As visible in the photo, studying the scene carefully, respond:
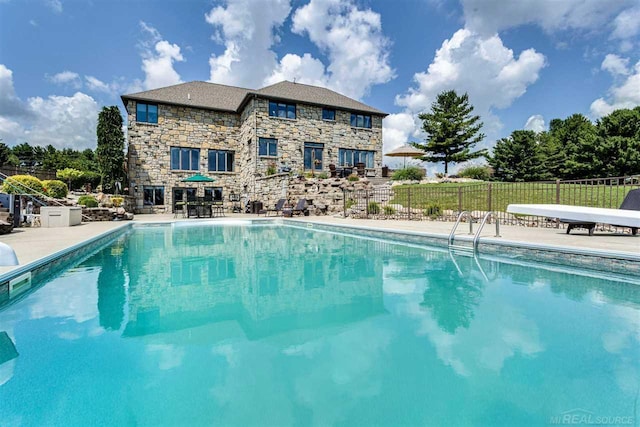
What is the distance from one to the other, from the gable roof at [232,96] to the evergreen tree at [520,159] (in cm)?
1522

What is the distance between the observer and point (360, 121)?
25.0 metres

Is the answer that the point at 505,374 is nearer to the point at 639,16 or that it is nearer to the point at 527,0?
the point at 527,0

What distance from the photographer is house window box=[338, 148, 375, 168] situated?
79.2ft

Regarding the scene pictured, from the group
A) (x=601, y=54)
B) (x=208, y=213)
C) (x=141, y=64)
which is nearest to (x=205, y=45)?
(x=141, y=64)

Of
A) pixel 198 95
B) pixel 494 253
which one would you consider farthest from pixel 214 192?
pixel 494 253

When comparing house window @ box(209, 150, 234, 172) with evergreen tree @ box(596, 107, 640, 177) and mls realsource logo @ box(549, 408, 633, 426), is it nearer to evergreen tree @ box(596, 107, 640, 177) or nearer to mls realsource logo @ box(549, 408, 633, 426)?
mls realsource logo @ box(549, 408, 633, 426)

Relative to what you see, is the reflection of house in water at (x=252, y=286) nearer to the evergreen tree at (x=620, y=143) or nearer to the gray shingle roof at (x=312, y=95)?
the gray shingle roof at (x=312, y=95)

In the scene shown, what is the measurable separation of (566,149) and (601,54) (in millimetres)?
14193

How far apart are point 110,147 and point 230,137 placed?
7516 millimetres

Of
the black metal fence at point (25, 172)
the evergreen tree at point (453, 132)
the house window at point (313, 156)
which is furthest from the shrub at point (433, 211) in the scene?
the black metal fence at point (25, 172)

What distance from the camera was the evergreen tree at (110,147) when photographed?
18281mm

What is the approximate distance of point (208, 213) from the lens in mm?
16406

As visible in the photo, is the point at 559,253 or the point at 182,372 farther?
the point at 559,253

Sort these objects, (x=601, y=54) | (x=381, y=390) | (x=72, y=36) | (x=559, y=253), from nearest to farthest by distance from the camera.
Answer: (x=381, y=390), (x=559, y=253), (x=72, y=36), (x=601, y=54)
